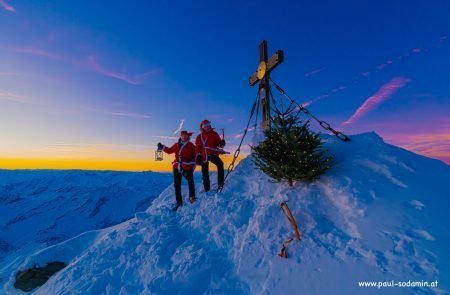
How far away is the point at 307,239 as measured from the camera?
5.21 meters

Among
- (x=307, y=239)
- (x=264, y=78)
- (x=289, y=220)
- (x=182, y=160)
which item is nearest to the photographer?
(x=307, y=239)

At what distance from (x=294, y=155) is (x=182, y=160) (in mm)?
4684

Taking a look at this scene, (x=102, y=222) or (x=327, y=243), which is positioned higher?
(x=327, y=243)

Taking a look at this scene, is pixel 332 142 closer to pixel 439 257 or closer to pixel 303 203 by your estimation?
pixel 303 203

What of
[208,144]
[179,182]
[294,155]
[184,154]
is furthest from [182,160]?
[294,155]

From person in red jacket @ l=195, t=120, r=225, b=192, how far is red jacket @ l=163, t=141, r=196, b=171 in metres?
0.26

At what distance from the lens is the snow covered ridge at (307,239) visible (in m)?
4.35

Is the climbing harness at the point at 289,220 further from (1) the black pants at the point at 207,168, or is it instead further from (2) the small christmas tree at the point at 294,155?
(1) the black pants at the point at 207,168

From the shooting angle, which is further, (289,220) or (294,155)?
(294,155)

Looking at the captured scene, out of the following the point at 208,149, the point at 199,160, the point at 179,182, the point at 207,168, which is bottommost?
the point at 179,182

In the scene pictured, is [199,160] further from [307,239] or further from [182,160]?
[307,239]

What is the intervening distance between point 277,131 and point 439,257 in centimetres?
424

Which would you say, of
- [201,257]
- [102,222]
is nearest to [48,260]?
[201,257]

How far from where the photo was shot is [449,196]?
17.5 feet
